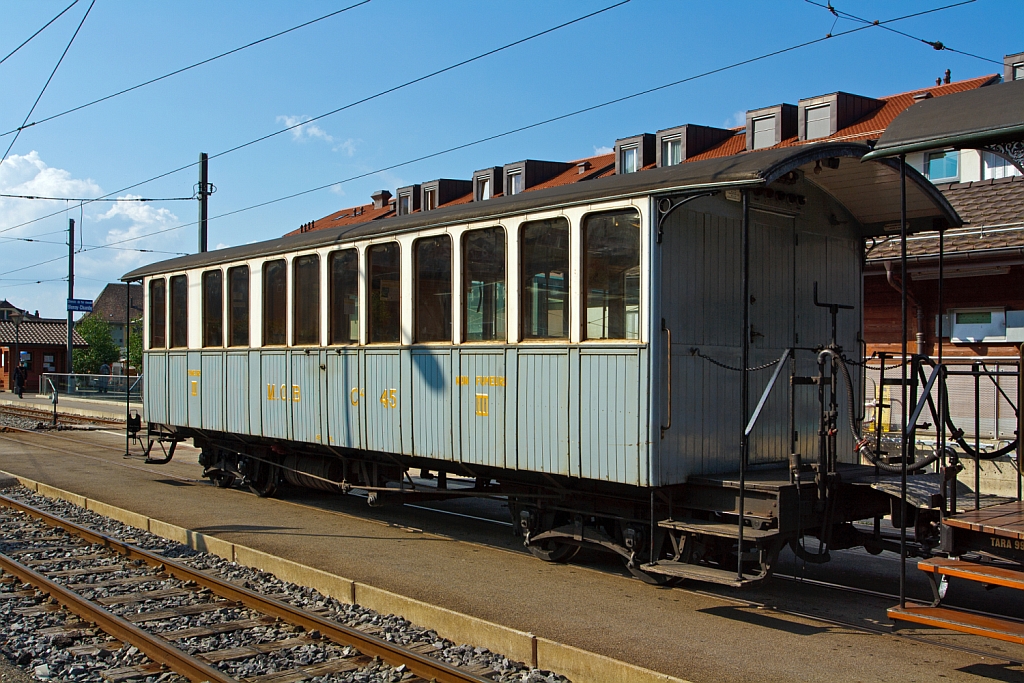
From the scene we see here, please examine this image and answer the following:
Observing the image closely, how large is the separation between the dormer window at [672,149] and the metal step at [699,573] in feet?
114

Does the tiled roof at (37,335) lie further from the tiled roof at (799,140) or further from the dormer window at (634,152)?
the dormer window at (634,152)

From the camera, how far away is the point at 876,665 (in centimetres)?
562

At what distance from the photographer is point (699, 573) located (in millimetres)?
6652

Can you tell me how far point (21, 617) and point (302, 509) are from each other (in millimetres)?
4867

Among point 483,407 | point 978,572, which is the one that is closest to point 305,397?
point 483,407

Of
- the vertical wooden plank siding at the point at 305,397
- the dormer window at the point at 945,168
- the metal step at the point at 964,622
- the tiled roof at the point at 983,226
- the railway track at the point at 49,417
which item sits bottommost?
the railway track at the point at 49,417

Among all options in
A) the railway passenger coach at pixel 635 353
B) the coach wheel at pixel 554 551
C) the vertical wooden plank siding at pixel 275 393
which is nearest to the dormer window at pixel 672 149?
the vertical wooden plank siding at pixel 275 393

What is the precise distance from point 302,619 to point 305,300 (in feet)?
16.6

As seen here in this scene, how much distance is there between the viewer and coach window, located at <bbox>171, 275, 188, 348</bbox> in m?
13.5

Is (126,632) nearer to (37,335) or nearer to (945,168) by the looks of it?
(945,168)

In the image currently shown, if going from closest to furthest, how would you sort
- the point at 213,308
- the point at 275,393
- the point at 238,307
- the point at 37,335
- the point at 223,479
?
the point at 275,393
the point at 238,307
the point at 213,308
the point at 223,479
the point at 37,335

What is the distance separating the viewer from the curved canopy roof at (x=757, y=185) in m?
6.84

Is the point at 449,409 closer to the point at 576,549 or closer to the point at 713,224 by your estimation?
the point at 576,549

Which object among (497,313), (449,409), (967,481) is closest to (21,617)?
(449,409)
